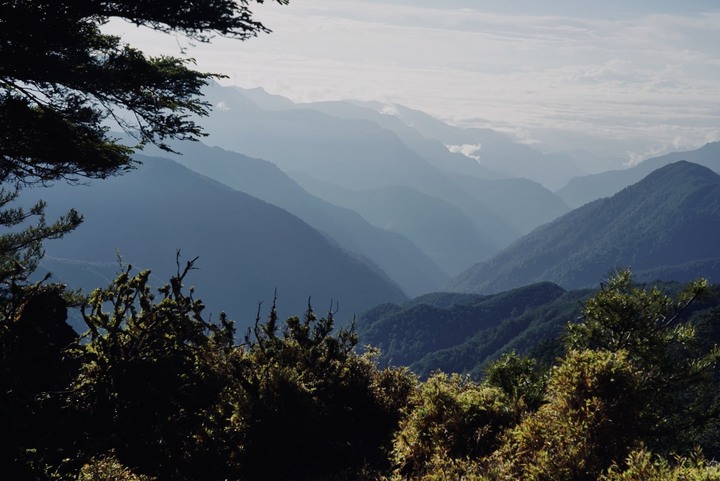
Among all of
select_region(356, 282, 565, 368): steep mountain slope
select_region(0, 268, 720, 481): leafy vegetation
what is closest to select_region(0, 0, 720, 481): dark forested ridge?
select_region(0, 268, 720, 481): leafy vegetation

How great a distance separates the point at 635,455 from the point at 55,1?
9645 mm

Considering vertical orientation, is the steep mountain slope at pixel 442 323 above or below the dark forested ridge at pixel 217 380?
below

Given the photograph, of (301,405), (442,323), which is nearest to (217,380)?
(301,405)

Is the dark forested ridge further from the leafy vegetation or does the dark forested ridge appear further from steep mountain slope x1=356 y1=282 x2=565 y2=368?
steep mountain slope x1=356 y1=282 x2=565 y2=368

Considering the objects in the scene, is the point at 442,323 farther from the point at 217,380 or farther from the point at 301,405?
the point at 217,380

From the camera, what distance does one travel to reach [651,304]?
10.6m

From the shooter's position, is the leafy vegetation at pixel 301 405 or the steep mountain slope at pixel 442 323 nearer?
the leafy vegetation at pixel 301 405

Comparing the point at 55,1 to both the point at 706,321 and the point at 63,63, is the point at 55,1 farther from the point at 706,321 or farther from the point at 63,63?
the point at 706,321

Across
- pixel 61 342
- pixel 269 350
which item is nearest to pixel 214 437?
pixel 269 350

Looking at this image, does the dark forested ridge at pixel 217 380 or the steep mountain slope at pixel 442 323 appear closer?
the dark forested ridge at pixel 217 380

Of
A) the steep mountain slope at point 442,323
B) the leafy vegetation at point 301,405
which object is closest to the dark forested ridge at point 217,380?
the leafy vegetation at point 301,405

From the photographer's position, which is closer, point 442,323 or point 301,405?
point 301,405

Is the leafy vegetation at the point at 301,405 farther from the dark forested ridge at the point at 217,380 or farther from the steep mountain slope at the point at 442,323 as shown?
the steep mountain slope at the point at 442,323

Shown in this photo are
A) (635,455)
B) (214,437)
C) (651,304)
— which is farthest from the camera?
(651,304)
